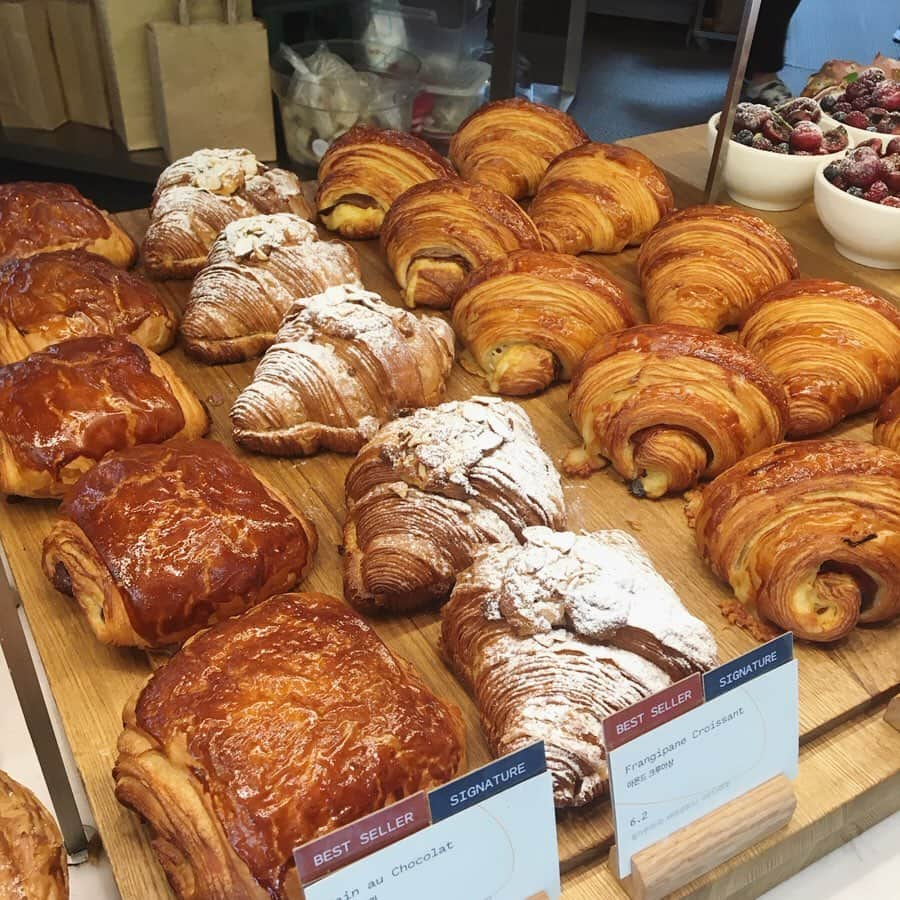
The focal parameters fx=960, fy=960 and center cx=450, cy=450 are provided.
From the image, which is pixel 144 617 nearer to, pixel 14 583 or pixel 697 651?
pixel 14 583

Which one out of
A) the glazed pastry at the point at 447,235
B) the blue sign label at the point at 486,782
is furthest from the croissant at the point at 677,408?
the blue sign label at the point at 486,782

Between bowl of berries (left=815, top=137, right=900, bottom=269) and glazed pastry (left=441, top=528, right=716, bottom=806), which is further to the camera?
bowl of berries (left=815, top=137, right=900, bottom=269)

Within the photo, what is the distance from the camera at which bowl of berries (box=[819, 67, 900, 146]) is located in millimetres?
2936

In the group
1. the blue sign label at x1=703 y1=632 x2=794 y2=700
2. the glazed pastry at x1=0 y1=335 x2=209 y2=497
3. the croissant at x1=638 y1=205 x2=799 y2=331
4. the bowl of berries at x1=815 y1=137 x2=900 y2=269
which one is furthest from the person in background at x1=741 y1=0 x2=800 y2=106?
the blue sign label at x1=703 y1=632 x2=794 y2=700

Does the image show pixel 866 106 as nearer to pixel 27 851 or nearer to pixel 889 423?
pixel 889 423

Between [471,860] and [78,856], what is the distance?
71 cm

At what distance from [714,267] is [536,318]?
54 centimetres

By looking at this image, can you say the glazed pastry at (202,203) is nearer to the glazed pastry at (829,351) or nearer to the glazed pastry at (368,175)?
the glazed pastry at (368,175)

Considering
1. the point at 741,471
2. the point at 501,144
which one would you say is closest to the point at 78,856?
the point at 741,471

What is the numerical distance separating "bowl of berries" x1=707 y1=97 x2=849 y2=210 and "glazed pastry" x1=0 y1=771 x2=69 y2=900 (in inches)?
101

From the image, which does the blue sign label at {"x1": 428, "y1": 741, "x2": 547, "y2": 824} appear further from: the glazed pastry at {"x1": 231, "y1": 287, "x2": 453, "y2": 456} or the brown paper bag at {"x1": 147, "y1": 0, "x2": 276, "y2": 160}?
the brown paper bag at {"x1": 147, "y1": 0, "x2": 276, "y2": 160}

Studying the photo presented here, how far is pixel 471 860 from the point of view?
44.8 inches

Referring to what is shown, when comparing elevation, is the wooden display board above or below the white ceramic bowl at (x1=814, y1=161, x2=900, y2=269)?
below

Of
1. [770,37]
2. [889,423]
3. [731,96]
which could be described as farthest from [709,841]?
[770,37]
